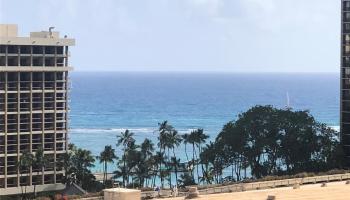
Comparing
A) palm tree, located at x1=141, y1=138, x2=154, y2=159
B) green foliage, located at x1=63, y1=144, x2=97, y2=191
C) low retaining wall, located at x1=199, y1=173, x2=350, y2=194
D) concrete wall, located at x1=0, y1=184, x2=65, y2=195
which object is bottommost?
concrete wall, located at x1=0, y1=184, x2=65, y2=195

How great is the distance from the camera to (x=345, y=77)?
127000 millimetres

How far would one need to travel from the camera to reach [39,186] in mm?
121000

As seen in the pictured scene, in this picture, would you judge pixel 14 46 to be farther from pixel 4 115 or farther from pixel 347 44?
pixel 347 44

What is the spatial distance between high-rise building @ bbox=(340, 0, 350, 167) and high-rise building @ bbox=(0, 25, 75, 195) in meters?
39.0

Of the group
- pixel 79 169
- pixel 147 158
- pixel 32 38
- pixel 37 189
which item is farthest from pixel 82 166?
pixel 32 38

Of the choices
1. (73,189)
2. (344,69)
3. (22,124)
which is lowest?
(73,189)

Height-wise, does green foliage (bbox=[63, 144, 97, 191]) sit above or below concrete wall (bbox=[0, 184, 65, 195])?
above

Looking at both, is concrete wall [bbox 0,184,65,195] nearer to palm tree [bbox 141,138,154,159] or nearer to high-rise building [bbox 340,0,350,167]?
palm tree [bbox 141,138,154,159]

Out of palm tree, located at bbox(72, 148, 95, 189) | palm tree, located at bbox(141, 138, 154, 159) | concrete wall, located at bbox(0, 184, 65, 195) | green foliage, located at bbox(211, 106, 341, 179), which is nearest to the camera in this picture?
concrete wall, located at bbox(0, 184, 65, 195)

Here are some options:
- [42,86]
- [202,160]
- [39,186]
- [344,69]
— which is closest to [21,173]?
[39,186]

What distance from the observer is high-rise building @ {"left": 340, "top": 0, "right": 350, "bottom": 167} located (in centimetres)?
12506

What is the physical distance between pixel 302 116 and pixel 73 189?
34.5m

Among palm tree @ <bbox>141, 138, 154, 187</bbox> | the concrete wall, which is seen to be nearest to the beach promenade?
palm tree @ <bbox>141, 138, 154, 187</bbox>

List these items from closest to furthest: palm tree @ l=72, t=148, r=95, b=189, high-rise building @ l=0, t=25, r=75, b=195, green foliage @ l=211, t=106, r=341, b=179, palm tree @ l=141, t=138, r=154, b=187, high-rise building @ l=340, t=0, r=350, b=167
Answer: palm tree @ l=72, t=148, r=95, b=189 → palm tree @ l=141, t=138, r=154, b=187 → high-rise building @ l=0, t=25, r=75, b=195 → green foliage @ l=211, t=106, r=341, b=179 → high-rise building @ l=340, t=0, r=350, b=167
